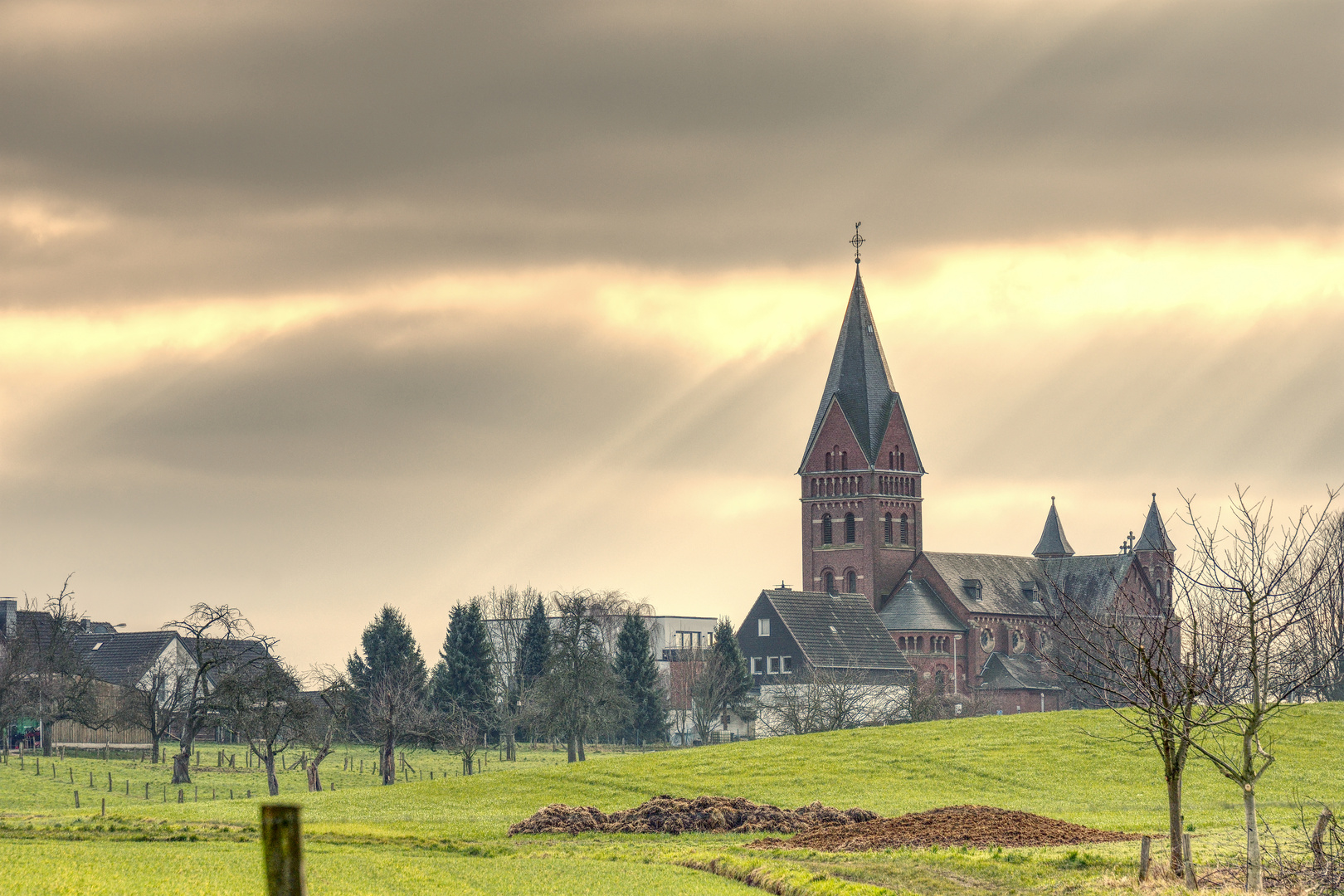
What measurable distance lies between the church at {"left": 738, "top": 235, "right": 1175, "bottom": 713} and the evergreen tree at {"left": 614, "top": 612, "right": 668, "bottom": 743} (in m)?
19.9

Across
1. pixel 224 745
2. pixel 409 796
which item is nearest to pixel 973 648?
pixel 224 745

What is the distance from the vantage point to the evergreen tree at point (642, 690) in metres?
108

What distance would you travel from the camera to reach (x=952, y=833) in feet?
116

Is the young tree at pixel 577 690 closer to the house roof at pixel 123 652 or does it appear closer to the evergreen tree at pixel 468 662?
the evergreen tree at pixel 468 662

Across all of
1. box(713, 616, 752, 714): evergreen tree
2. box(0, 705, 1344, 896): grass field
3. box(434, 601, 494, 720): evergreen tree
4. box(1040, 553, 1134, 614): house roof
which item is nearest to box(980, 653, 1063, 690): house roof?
box(1040, 553, 1134, 614): house roof

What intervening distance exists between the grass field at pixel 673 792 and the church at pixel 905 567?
57.6m

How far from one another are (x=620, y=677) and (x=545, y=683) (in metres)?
20.4

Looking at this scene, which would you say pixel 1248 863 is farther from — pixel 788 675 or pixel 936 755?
pixel 788 675

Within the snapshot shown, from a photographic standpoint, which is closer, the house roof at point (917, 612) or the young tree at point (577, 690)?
the young tree at point (577, 690)

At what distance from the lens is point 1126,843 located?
107ft

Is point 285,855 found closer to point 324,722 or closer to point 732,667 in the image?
point 324,722

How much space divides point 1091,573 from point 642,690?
164 ft

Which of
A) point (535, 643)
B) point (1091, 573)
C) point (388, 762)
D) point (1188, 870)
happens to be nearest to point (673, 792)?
point (388, 762)

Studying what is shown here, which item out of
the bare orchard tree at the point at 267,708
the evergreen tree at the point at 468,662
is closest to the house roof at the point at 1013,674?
the evergreen tree at the point at 468,662
